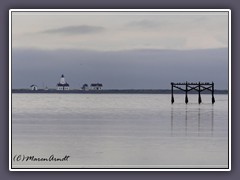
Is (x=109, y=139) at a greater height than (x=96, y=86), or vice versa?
(x=96, y=86)

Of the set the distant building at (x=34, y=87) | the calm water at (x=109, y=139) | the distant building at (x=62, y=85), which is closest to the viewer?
the calm water at (x=109, y=139)

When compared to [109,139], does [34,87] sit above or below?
above

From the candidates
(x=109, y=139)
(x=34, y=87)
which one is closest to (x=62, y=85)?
(x=34, y=87)

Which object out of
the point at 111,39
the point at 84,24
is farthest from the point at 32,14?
the point at 111,39

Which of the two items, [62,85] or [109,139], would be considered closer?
[62,85]

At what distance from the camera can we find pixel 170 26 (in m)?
12.0

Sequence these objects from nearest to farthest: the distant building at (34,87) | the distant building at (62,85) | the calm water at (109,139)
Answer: the calm water at (109,139) < the distant building at (34,87) < the distant building at (62,85)

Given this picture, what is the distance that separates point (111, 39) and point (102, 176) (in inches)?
126

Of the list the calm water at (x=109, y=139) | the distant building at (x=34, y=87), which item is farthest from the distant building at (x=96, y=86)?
the distant building at (x=34, y=87)

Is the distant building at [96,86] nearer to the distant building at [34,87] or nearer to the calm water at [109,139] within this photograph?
the calm water at [109,139]

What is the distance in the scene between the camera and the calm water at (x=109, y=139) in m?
11.0

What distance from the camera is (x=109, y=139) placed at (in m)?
13.2

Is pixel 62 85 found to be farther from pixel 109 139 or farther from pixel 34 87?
pixel 109 139

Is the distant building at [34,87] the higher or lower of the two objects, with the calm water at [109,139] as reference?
higher
